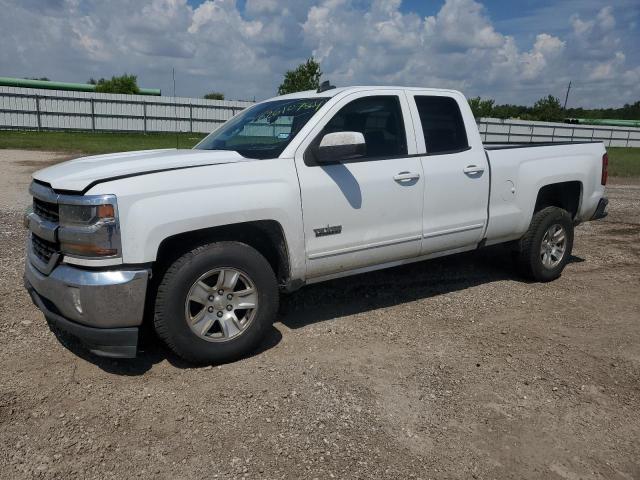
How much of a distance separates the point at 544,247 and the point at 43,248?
4793 mm

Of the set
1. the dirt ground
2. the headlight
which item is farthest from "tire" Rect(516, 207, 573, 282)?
the headlight

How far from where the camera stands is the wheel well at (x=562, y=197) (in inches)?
229

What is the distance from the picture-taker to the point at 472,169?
193 inches

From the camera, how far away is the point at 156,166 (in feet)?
11.7

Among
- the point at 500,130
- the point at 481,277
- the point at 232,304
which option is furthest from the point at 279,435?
the point at 500,130

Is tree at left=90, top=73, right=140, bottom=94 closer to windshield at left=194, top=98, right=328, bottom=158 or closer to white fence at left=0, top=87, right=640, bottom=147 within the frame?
white fence at left=0, top=87, right=640, bottom=147

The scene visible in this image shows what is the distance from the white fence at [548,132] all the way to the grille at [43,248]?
35.5 metres

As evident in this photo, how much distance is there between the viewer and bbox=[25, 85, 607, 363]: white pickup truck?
3295 millimetres

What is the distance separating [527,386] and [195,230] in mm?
2457

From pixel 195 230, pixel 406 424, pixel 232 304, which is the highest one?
pixel 195 230

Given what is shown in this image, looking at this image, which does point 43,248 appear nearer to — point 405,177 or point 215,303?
point 215,303

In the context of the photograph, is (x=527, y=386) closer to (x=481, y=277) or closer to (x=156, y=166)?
(x=481, y=277)

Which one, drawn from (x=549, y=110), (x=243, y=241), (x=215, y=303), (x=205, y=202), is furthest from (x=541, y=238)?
(x=549, y=110)

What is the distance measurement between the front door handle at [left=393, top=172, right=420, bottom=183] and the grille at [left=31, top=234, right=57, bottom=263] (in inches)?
102
